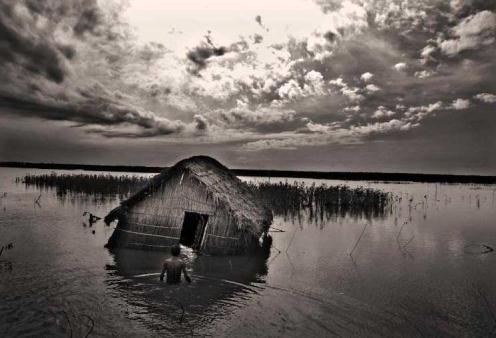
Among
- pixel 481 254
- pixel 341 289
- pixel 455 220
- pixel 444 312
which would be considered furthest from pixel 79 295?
pixel 455 220

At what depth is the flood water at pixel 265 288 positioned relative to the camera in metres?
6.79

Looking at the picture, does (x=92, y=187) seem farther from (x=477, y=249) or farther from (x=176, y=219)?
(x=477, y=249)

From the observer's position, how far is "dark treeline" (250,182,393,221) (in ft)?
71.9

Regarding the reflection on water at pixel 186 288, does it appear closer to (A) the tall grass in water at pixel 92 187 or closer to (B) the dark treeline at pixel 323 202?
(B) the dark treeline at pixel 323 202

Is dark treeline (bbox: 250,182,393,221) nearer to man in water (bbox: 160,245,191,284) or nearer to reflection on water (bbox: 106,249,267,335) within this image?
reflection on water (bbox: 106,249,267,335)

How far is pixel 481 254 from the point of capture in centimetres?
1255

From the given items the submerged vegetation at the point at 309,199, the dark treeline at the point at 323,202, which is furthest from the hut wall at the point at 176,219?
the dark treeline at the point at 323,202

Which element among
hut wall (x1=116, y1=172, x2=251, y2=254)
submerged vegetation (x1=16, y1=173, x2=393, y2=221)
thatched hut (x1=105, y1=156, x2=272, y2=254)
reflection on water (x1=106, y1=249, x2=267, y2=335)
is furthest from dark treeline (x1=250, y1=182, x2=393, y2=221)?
reflection on water (x1=106, y1=249, x2=267, y2=335)

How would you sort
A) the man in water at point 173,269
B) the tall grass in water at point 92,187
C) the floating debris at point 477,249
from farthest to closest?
the tall grass in water at point 92,187, the floating debris at point 477,249, the man in water at point 173,269

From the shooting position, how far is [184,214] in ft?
A: 37.9

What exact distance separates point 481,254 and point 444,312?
611 centimetres

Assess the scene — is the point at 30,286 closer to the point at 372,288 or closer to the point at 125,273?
the point at 125,273

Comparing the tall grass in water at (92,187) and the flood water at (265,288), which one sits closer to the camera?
the flood water at (265,288)

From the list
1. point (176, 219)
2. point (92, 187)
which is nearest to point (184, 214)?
point (176, 219)
